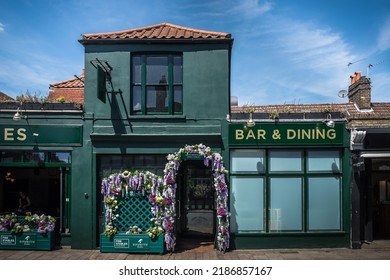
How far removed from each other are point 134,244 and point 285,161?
5100 millimetres

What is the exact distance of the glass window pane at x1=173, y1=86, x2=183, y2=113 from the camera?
9.52m

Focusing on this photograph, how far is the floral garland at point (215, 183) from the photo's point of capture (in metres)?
8.78

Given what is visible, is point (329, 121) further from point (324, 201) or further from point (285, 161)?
point (324, 201)

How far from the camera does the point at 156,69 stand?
9.52 metres

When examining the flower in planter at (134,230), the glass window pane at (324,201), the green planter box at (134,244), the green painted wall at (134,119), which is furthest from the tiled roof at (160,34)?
the green planter box at (134,244)

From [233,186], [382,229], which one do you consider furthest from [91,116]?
[382,229]

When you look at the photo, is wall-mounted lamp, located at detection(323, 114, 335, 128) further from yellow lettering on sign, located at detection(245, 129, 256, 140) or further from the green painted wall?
the green painted wall

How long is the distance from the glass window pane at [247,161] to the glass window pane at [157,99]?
2.58 m

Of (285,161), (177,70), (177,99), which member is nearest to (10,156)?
(177,99)

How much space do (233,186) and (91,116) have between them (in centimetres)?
483

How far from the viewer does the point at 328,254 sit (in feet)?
28.3

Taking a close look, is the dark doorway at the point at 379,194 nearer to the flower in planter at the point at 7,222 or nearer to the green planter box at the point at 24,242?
the green planter box at the point at 24,242

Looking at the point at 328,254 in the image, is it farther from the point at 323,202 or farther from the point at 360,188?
the point at 360,188
